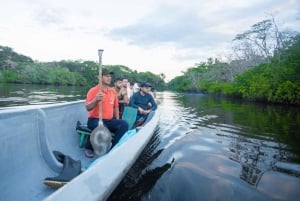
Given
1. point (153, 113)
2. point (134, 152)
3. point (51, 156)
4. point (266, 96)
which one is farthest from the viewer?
point (266, 96)

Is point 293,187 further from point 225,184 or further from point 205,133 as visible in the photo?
point 205,133

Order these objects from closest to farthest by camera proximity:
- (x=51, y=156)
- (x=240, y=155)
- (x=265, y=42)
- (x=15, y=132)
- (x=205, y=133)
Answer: (x=15, y=132) → (x=51, y=156) → (x=240, y=155) → (x=205, y=133) → (x=265, y=42)

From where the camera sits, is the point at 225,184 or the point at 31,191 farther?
the point at 225,184

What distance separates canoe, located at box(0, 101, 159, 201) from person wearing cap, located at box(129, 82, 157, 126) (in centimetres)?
303

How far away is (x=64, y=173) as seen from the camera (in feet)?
10.1

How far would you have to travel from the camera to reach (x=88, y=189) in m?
2.04

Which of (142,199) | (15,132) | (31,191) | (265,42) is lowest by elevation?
(142,199)

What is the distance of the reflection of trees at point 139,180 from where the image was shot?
318cm

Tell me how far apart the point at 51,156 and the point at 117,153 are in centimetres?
94

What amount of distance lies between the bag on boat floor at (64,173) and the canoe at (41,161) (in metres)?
0.10

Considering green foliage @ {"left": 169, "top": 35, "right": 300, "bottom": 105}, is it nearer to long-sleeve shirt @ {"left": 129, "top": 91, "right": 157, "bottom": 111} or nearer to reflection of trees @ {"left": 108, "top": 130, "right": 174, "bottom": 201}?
long-sleeve shirt @ {"left": 129, "top": 91, "right": 157, "bottom": 111}

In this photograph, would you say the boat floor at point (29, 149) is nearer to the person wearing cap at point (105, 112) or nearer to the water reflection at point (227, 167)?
the person wearing cap at point (105, 112)

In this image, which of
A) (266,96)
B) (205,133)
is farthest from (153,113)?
(266,96)

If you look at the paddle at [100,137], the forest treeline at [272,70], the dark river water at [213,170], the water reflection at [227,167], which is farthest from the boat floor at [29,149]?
Answer: the forest treeline at [272,70]
